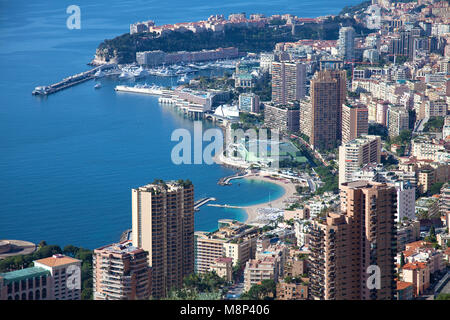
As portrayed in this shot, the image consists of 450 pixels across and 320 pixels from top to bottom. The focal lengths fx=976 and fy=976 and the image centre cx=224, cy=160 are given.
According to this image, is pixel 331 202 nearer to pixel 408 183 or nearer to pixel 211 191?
pixel 408 183

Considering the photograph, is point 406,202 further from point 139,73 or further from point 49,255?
point 139,73

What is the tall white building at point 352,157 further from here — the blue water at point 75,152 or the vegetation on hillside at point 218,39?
the vegetation on hillside at point 218,39

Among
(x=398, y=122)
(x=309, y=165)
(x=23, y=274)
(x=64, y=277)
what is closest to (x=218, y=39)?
(x=398, y=122)

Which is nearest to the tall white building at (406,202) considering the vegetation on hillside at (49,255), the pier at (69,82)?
the vegetation on hillside at (49,255)

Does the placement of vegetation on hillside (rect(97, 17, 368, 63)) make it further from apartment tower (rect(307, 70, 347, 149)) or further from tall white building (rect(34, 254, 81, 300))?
tall white building (rect(34, 254, 81, 300))
